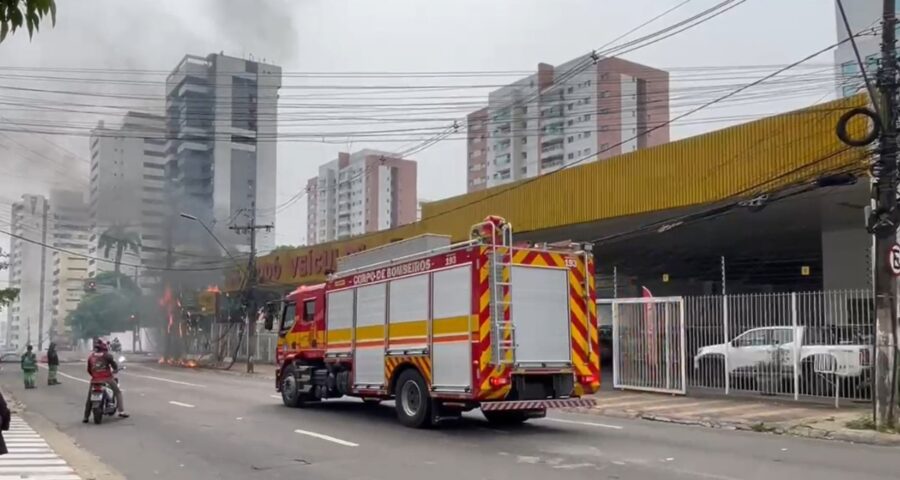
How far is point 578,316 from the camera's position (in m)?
13.4

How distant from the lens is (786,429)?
45.3ft

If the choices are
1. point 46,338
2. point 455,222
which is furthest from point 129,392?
point 46,338

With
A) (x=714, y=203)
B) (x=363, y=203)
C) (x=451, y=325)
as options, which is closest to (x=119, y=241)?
(x=714, y=203)

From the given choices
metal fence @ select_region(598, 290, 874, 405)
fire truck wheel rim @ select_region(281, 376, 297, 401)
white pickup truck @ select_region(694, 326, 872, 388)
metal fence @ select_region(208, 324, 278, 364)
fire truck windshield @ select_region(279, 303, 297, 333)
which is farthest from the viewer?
metal fence @ select_region(208, 324, 278, 364)

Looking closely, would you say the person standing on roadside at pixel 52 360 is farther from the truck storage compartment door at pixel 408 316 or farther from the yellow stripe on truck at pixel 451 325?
the yellow stripe on truck at pixel 451 325

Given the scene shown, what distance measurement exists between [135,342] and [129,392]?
65.9 m

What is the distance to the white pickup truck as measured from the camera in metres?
16.7

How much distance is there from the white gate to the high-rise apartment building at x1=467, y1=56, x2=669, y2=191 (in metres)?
57.2

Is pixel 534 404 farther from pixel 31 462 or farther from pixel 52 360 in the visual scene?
pixel 52 360

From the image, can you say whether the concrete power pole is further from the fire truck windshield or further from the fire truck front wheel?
the fire truck windshield

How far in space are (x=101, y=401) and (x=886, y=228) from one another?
1384cm

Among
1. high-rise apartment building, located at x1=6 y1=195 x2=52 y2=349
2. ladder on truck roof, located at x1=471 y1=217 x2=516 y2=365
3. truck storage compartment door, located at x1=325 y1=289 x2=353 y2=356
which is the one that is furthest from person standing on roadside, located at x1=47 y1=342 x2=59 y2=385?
ladder on truck roof, located at x1=471 y1=217 x2=516 y2=365

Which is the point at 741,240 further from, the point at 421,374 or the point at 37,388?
the point at 37,388

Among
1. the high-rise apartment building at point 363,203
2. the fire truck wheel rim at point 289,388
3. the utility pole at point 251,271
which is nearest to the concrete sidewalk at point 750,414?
the fire truck wheel rim at point 289,388
